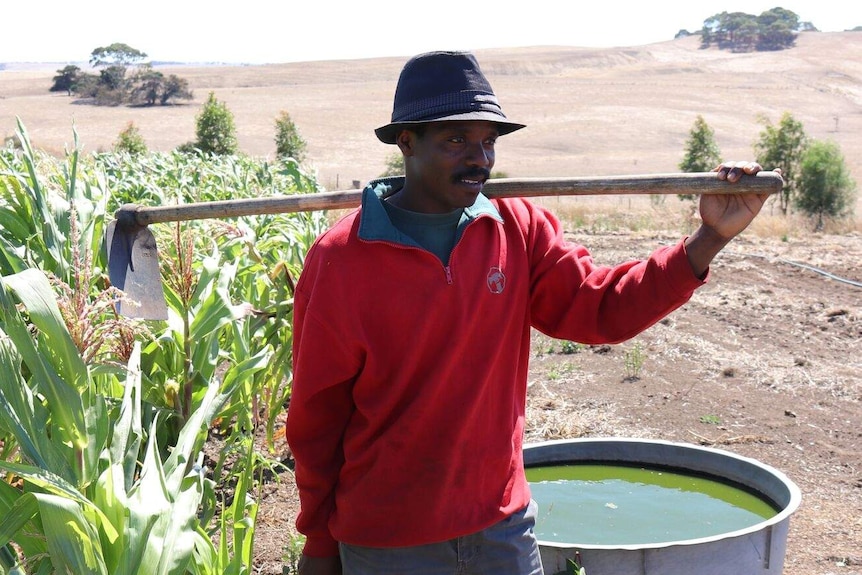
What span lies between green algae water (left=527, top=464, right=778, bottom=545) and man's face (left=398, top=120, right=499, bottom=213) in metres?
1.42

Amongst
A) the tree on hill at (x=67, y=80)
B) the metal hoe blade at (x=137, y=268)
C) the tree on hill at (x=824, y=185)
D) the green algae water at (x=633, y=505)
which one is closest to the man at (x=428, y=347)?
the metal hoe blade at (x=137, y=268)

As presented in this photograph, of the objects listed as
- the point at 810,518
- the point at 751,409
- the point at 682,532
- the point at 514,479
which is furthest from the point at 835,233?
the point at 514,479

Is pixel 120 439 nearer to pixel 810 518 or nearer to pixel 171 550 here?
pixel 171 550

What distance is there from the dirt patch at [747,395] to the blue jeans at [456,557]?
158cm

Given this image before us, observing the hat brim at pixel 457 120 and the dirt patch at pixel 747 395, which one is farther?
the dirt patch at pixel 747 395

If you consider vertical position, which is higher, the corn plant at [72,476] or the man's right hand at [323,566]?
the corn plant at [72,476]

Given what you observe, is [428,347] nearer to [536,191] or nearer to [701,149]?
[536,191]

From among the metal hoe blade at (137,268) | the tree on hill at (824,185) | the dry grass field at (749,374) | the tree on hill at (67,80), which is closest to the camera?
the metal hoe blade at (137,268)

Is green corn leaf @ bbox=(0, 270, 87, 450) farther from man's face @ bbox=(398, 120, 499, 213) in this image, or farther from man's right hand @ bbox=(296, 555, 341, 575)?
man's face @ bbox=(398, 120, 499, 213)

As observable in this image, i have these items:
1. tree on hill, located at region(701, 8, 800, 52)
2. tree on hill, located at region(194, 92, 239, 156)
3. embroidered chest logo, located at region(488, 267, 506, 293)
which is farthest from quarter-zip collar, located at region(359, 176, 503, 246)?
tree on hill, located at region(701, 8, 800, 52)

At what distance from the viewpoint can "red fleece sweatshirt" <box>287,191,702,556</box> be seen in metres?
1.94

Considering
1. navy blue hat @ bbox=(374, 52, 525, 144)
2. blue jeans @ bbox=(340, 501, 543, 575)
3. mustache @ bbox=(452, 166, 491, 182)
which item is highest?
navy blue hat @ bbox=(374, 52, 525, 144)

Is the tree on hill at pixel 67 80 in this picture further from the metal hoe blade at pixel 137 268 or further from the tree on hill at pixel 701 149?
the metal hoe blade at pixel 137 268

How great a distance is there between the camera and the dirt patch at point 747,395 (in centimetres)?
407
